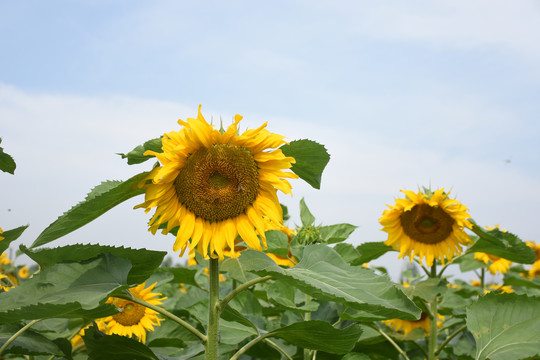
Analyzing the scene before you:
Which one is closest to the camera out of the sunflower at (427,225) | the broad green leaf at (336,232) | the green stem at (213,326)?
the green stem at (213,326)

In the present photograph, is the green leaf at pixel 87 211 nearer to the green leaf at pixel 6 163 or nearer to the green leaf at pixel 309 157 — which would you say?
the green leaf at pixel 6 163

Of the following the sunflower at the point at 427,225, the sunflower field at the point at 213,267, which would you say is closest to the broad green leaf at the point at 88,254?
the sunflower field at the point at 213,267

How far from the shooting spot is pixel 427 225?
3.67m

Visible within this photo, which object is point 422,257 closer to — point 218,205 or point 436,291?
point 436,291

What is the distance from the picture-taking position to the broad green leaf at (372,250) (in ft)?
11.7

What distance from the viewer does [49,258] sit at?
1.74 meters

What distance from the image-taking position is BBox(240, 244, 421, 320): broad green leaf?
1.45 metres

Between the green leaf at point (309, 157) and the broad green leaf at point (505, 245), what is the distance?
1.69m

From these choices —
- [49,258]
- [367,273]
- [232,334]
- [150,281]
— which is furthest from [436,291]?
[49,258]

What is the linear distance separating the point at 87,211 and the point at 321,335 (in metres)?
0.94

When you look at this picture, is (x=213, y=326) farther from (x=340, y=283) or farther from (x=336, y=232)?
(x=336, y=232)

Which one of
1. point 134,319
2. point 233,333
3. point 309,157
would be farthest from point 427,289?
point 134,319

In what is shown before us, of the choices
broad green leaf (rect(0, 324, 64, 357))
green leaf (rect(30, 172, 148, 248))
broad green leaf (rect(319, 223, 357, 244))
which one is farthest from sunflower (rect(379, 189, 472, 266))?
broad green leaf (rect(0, 324, 64, 357))

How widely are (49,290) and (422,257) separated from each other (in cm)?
270
